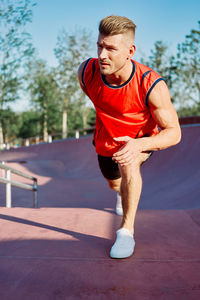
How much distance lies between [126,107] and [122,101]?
0.06 m

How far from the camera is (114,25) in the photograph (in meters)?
2.05

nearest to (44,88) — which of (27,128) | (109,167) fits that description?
(27,128)

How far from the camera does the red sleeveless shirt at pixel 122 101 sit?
222 centimetres

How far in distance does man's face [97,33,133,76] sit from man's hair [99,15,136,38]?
0.03m

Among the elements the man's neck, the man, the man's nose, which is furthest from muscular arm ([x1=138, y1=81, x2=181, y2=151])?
the man's nose

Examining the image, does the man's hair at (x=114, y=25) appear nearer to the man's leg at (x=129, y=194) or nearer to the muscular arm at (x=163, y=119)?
the muscular arm at (x=163, y=119)

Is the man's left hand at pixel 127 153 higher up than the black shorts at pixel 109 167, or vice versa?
the man's left hand at pixel 127 153

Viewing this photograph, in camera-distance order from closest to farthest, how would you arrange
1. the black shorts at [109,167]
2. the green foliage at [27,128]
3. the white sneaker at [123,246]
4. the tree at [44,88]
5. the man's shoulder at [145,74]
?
the white sneaker at [123,246]
the man's shoulder at [145,74]
the black shorts at [109,167]
the tree at [44,88]
the green foliage at [27,128]

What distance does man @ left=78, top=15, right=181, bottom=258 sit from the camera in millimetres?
2047

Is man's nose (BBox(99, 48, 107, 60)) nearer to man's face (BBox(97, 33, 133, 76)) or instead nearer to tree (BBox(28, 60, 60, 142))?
man's face (BBox(97, 33, 133, 76))

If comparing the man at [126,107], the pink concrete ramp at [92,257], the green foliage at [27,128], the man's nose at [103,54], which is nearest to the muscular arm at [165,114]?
the man at [126,107]

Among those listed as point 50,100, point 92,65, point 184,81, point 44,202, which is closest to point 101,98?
point 92,65

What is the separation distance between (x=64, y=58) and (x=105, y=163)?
30136mm

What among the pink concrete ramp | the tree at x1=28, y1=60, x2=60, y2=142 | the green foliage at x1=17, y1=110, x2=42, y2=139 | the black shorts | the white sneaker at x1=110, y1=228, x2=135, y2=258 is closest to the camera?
→ the pink concrete ramp
